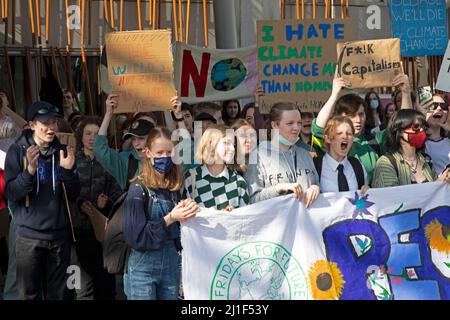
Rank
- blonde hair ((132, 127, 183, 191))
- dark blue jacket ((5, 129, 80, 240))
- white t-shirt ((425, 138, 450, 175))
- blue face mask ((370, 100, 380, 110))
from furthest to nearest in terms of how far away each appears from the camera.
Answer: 1. blue face mask ((370, 100, 380, 110))
2. white t-shirt ((425, 138, 450, 175))
3. dark blue jacket ((5, 129, 80, 240))
4. blonde hair ((132, 127, 183, 191))

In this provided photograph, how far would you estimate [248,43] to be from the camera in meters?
11.1

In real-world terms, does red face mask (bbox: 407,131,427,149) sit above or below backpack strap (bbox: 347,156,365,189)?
above

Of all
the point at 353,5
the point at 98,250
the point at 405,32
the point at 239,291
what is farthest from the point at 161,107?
the point at 353,5

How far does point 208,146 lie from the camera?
5766 mm

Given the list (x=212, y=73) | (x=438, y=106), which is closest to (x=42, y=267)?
(x=212, y=73)

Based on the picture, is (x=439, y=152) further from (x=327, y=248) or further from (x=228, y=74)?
(x=228, y=74)

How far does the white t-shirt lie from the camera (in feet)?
23.6

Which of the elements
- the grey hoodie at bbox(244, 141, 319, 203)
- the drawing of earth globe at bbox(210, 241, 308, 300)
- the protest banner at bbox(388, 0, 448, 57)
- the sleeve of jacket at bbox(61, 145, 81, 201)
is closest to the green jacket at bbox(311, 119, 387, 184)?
the grey hoodie at bbox(244, 141, 319, 203)

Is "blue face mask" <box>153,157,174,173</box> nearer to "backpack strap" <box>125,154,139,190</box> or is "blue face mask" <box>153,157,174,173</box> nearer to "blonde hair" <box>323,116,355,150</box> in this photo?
"backpack strap" <box>125,154,139,190</box>

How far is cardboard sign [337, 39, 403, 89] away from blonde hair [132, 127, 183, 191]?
2246mm

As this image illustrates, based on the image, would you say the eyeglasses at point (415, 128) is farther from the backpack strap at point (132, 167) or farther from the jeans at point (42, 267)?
the jeans at point (42, 267)

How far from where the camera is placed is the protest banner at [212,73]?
899 cm

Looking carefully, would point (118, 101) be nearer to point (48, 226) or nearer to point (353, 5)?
point (48, 226)

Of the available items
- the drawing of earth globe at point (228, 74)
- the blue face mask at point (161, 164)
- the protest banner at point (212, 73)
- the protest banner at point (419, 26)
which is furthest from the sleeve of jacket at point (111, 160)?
the protest banner at point (419, 26)
